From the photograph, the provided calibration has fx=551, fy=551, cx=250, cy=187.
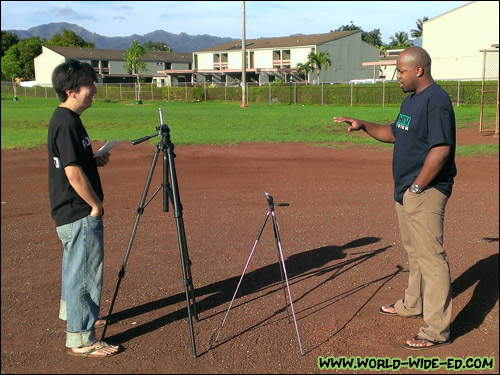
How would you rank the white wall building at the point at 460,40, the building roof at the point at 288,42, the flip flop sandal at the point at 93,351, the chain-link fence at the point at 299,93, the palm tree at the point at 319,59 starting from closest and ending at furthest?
the flip flop sandal at the point at 93,351 → the white wall building at the point at 460,40 → the chain-link fence at the point at 299,93 → the palm tree at the point at 319,59 → the building roof at the point at 288,42

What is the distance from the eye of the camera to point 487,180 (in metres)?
11.2

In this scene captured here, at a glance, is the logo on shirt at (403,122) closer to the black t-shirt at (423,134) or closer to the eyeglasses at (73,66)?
the black t-shirt at (423,134)

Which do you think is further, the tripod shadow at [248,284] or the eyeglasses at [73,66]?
the tripod shadow at [248,284]

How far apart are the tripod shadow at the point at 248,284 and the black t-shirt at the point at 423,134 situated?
184 centimetres

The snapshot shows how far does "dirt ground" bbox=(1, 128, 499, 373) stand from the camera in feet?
13.9

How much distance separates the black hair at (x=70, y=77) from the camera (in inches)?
151

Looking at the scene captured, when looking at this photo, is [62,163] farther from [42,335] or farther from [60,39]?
[60,39]

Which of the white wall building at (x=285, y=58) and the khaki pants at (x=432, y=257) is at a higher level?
the white wall building at (x=285, y=58)

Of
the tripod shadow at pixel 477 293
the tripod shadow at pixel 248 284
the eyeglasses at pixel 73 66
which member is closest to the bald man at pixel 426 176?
the tripod shadow at pixel 477 293

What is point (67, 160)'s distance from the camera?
3.69 meters

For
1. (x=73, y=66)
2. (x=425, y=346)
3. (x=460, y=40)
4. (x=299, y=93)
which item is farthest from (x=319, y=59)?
(x=73, y=66)

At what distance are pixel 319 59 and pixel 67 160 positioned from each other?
61.2 metres

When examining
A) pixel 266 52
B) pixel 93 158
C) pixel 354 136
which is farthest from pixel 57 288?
pixel 266 52

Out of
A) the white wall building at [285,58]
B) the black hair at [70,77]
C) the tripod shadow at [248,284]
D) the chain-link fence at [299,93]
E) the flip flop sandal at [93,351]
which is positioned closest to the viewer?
the black hair at [70,77]
